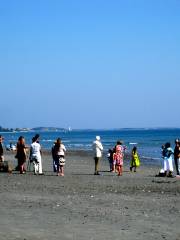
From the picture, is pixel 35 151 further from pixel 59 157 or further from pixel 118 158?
pixel 118 158

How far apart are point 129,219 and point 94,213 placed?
104 cm

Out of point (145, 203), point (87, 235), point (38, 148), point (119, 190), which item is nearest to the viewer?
point (87, 235)

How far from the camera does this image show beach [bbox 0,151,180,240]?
9.86 meters

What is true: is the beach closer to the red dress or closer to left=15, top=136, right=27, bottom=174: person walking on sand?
left=15, top=136, right=27, bottom=174: person walking on sand

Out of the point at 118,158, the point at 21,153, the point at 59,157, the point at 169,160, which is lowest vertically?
the point at 169,160

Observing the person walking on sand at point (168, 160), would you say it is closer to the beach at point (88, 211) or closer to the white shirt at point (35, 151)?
the beach at point (88, 211)

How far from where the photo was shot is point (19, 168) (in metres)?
25.3

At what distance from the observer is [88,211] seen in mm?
12461

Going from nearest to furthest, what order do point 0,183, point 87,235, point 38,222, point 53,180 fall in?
point 87,235, point 38,222, point 0,183, point 53,180

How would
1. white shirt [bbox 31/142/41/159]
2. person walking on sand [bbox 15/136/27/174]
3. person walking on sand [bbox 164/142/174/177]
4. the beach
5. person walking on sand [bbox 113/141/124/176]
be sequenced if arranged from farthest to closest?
person walking on sand [bbox 113/141/124/176] → person walking on sand [bbox 164/142/174/177] → person walking on sand [bbox 15/136/27/174] → white shirt [bbox 31/142/41/159] → the beach

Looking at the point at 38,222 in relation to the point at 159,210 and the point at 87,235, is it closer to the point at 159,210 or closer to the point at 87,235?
the point at 87,235

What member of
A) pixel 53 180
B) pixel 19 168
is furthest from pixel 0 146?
pixel 53 180

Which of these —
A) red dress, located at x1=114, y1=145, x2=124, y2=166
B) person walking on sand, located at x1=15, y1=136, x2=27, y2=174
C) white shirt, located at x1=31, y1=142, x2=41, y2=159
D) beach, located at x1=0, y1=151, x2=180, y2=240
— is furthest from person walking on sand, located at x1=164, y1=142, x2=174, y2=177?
person walking on sand, located at x1=15, y1=136, x2=27, y2=174

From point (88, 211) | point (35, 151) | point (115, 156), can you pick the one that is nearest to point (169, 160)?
point (115, 156)
